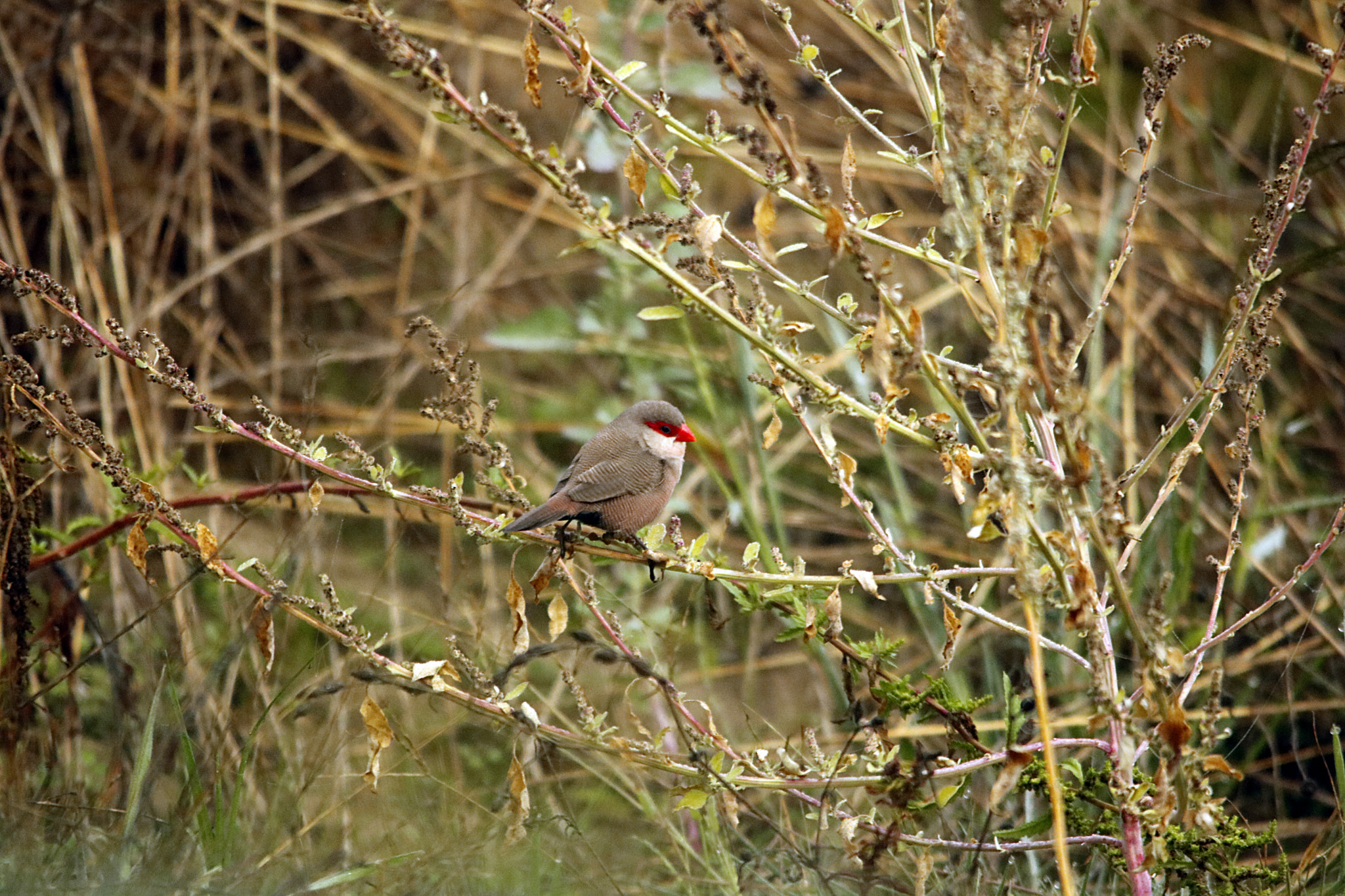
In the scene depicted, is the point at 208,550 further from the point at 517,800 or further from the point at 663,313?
the point at 663,313

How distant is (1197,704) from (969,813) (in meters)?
1.44

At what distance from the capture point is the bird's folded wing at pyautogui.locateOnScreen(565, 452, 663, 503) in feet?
10.3

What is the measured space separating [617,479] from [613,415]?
1.69 metres

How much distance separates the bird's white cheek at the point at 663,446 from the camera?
3590mm

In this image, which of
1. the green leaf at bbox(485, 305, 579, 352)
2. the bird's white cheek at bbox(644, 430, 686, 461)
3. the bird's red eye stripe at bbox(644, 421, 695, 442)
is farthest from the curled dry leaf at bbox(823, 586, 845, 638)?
the green leaf at bbox(485, 305, 579, 352)

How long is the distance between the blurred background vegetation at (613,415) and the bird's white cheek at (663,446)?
10.0 inches

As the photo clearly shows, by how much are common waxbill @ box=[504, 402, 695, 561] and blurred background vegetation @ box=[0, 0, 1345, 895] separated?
18 centimetres

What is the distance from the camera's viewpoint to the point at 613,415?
16.2 ft

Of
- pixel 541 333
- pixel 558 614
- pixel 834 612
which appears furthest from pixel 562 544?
pixel 541 333

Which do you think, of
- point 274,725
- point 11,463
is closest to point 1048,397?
point 274,725

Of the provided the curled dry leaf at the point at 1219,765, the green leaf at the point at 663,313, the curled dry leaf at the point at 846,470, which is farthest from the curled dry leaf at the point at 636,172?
the curled dry leaf at the point at 1219,765

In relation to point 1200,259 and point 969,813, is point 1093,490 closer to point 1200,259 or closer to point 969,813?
point 969,813

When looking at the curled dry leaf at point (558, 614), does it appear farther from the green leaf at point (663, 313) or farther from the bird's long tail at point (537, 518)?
the green leaf at point (663, 313)

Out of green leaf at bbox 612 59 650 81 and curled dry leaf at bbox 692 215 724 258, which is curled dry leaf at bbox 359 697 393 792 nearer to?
curled dry leaf at bbox 692 215 724 258
